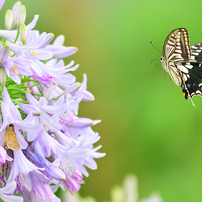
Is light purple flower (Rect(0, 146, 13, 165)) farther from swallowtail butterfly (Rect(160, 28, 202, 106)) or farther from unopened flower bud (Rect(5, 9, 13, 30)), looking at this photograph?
swallowtail butterfly (Rect(160, 28, 202, 106))

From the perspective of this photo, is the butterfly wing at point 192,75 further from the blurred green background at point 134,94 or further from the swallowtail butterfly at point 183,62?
the blurred green background at point 134,94

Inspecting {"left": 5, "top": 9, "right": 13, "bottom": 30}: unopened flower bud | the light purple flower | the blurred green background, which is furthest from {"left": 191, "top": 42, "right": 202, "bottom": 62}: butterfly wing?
the blurred green background

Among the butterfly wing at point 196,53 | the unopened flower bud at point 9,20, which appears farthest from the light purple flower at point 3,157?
the butterfly wing at point 196,53

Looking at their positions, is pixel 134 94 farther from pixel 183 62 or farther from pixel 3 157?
pixel 3 157

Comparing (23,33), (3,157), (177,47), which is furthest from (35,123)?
(177,47)

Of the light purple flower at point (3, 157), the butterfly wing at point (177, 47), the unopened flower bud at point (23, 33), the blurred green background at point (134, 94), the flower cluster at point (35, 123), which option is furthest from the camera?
the blurred green background at point (134, 94)

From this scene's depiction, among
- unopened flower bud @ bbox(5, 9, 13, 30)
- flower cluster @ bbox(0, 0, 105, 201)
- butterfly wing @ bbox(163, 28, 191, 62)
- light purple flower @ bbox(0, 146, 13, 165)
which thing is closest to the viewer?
light purple flower @ bbox(0, 146, 13, 165)
